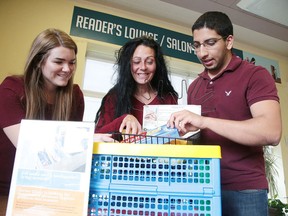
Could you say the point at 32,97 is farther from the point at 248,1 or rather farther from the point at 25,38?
the point at 248,1

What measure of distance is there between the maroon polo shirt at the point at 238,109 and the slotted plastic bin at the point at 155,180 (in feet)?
1.16

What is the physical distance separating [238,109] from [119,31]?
203 cm

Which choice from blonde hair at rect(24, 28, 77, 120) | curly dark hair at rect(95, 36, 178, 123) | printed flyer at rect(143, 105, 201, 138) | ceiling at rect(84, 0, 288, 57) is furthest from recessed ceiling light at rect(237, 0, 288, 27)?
printed flyer at rect(143, 105, 201, 138)

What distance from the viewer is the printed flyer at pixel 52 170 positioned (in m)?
0.42

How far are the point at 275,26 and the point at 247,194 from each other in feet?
9.05

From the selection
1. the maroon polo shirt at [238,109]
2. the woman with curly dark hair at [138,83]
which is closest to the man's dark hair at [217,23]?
the maroon polo shirt at [238,109]

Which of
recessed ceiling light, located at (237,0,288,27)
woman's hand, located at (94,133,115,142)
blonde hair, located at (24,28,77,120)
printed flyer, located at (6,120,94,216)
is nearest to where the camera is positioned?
printed flyer, located at (6,120,94,216)

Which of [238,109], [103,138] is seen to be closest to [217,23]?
[238,109]

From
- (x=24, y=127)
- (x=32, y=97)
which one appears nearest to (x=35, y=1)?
(x=32, y=97)

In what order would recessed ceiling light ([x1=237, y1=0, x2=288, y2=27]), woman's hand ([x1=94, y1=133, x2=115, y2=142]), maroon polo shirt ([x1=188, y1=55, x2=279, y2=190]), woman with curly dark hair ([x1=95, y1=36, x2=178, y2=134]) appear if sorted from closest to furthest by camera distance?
1. woman's hand ([x1=94, y1=133, x2=115, y2=142])
2. maroon polo shirt ([x1=188, y1=55, x2=279, y2=190])
3. woman with curly dark hair ([x1=95, y1=36, x2=178, y2=134])
4. recessed ceiling light ([x1=237, y1=0, x2=288, y2=27])

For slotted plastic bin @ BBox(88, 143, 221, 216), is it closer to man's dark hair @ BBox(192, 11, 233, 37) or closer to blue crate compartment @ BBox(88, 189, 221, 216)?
blue crate compartment @ BBox(88, 189, 221, 216)

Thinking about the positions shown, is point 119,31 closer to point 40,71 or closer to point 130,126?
point 40,71

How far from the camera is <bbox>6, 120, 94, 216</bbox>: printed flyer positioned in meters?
0.42

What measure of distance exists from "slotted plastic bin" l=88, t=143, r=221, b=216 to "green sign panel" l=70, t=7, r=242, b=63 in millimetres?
2196
